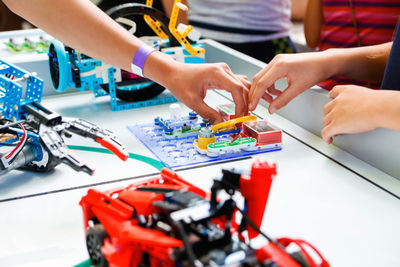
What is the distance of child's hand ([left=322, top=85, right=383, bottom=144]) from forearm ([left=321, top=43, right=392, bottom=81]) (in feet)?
0.35

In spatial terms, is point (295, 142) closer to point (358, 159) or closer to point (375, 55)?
point (358, 159)

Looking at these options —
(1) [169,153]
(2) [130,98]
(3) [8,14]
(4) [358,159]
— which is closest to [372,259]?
(4) [358,159]

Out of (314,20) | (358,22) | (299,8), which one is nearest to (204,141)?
(358,22)

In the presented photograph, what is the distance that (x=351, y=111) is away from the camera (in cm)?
87

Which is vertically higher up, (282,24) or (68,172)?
(282,24)

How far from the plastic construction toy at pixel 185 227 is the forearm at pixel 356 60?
577 mm

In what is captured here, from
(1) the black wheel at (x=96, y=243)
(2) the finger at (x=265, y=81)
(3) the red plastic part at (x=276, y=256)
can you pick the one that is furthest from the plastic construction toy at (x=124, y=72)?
(3) the red plastic part at (x=276, y=256)

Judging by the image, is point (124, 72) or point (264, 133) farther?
A: point (124, 72)

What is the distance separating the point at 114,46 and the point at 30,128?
0.28 metres

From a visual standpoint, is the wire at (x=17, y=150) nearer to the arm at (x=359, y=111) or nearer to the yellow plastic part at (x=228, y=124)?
the yellow plastic part at (x=228, y=124)

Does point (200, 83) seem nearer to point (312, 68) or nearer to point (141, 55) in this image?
point (141, 55)

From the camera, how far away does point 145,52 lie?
100 cm

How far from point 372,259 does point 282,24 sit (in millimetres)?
1372

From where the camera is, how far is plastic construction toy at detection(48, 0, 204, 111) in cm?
120
